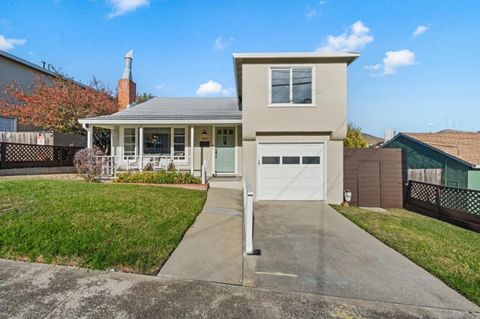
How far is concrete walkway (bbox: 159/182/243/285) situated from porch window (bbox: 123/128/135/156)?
7.28 meters

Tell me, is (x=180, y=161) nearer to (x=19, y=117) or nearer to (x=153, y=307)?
(x=153, y=307)

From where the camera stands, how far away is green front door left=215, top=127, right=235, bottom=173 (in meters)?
13.1

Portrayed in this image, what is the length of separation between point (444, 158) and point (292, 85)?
11572 millimetres

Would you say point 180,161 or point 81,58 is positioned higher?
point 81,58

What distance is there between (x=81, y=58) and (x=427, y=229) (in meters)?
23.7

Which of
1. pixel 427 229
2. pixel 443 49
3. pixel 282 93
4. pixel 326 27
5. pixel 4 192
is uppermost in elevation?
pixel 326 27

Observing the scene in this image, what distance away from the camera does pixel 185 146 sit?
43.2 feet

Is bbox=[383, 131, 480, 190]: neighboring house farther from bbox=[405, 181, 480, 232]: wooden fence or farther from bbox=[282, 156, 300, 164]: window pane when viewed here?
bbox=[282, 156, 300, 164]: window pane

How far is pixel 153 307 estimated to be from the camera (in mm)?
2990

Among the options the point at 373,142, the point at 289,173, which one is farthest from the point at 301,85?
the point at 373,142

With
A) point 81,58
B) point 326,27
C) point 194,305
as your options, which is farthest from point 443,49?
point 81,58

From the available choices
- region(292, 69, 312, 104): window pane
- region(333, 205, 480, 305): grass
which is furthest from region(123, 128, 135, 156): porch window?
region(333, 205, 480, 305): grass

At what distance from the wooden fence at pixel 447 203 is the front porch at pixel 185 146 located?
306 inches

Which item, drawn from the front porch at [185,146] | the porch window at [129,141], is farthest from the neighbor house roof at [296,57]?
the porch window at [129,141]
